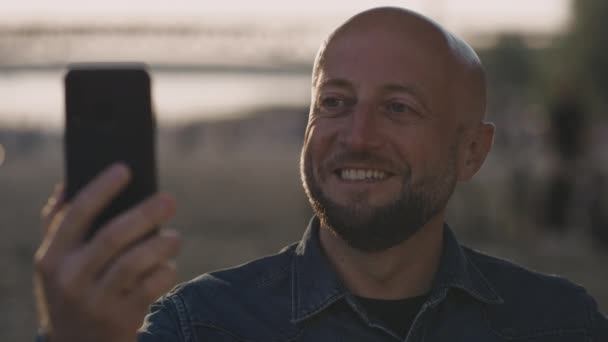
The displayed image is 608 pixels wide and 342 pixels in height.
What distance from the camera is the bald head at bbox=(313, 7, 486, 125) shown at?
2.96m

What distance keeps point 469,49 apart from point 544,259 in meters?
10.7

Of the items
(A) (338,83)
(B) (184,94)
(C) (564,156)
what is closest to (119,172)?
(A) (338,83)

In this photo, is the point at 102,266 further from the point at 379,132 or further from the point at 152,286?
the point at 379,132

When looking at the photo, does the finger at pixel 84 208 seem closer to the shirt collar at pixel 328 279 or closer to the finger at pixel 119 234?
the finger at pixel 119 234

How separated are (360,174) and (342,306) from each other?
374 millimetres

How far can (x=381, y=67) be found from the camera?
289 cm

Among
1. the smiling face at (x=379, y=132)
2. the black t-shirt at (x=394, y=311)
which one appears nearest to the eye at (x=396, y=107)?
the smiling face at (x=379, y=132)

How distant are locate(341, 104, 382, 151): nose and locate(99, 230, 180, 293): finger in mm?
1419

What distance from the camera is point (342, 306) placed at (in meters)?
2.89

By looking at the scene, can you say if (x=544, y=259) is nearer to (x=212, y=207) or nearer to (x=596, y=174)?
(x=596, y=174)

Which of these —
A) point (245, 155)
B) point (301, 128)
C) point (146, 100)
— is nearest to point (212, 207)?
point (245, 155)

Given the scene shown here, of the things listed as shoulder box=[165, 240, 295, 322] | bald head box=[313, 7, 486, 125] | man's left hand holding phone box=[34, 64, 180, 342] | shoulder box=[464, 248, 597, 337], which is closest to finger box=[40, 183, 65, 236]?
man's left hand holding phone box=[34, 64, 180, 342]

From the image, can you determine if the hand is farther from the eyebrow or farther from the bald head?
the bald head

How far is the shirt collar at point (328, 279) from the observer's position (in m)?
2.87
